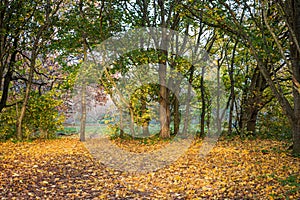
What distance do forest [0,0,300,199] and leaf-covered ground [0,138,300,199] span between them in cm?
2

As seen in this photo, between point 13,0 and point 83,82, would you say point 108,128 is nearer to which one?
point 83,82

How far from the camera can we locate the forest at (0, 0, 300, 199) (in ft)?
20.2

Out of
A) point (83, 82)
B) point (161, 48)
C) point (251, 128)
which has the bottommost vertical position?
point (251, 128)

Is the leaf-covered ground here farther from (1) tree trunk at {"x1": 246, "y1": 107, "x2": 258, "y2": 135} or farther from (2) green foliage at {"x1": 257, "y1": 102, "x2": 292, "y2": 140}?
(1) tree trunk at {"x1": 246, "y1": 107, "x2": 258, "y2": 135}

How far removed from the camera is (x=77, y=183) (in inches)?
246

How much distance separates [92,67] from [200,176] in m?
8.44

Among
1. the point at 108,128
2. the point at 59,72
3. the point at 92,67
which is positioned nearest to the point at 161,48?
the point at 92,67

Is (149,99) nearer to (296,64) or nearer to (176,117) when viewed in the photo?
(176,117)

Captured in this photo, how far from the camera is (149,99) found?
14.9 m

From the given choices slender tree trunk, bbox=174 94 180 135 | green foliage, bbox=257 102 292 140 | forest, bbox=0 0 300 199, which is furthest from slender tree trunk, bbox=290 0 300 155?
slender tree trunk, bbox=174 94 180 135

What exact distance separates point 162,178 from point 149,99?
8453 millimetres

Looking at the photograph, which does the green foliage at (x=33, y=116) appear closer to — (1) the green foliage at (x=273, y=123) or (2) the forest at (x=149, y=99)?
(2) the forest at (x=149, y=99)

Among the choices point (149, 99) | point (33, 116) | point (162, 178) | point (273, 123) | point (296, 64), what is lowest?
point (162, 178)

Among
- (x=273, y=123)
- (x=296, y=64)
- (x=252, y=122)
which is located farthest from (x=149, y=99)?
(x=296, y=64)
